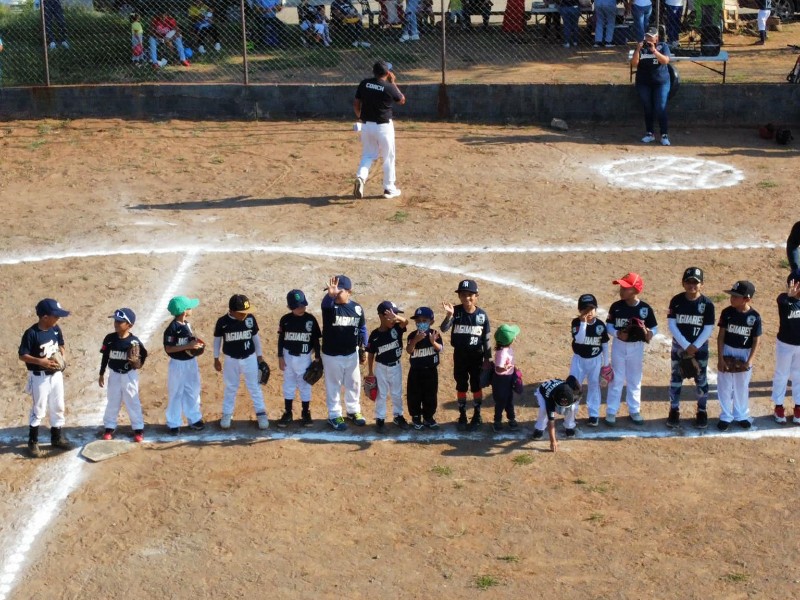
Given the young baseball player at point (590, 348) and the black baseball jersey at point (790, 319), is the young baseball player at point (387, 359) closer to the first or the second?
the young baseball player at point (590, 348)

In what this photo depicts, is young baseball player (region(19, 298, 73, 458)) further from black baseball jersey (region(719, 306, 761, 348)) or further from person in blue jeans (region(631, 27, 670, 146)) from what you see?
person in blue jeans (region(631, 27, 670, 146))

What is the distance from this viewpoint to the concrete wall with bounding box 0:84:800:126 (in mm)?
21422

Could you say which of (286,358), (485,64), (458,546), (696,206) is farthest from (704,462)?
(485,64)

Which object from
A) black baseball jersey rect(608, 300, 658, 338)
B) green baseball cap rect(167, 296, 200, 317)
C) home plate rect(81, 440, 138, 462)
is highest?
green baseball cap rect(167, 296, 200, 317)

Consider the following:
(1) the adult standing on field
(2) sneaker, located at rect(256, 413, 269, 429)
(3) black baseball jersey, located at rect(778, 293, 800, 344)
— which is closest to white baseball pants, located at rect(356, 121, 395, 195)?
(1) the adult standing on field

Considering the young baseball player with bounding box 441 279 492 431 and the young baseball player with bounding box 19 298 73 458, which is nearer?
the young baseball player with bounding box 19 298 73 458

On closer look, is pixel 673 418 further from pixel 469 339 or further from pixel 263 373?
pixel 263 373

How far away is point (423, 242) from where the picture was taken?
52.4 ft

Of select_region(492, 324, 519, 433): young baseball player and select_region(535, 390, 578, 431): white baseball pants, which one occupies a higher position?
select_region(492, 324, 519, 433): young baseball player

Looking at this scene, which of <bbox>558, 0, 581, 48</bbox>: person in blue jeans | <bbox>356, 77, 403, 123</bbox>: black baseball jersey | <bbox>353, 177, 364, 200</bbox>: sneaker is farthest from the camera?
<bbox>558, 0, 581, 48</bbox>: person in blue jeans

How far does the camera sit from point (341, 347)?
1130 centimetres

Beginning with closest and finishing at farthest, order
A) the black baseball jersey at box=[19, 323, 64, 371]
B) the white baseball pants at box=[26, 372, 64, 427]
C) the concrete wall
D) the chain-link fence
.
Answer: the black baseball jersey at box=[19, 323, 64, 371] → the white baseball pants at box=[26, 372, 64, 427] → the concrete wall → the chain-link fence

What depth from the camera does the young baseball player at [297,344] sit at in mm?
11320

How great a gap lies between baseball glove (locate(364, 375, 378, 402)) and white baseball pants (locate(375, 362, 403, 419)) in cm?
5
